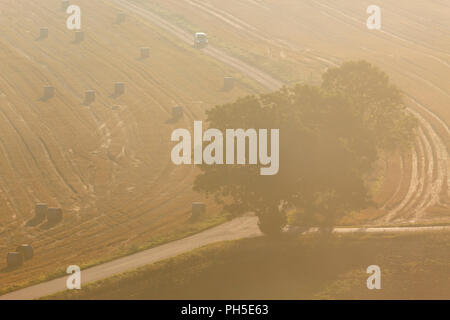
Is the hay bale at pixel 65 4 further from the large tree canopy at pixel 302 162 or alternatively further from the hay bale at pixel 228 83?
the large tree canopy at pixel 302 162

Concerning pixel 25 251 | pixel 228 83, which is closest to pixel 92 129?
pixel 228 83

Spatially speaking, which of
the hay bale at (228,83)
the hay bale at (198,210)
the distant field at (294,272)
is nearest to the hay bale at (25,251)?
the distant field at (294,272)

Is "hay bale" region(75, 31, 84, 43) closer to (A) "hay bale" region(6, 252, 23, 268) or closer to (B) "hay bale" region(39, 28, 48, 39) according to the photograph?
(B) "hay bale" region(39, 28, 48, 39)

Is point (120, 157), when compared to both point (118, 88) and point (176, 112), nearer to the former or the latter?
point (176, 112)

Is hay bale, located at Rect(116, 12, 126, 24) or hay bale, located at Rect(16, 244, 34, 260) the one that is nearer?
hay bale, located at Rect(16, 244, 34, 260)

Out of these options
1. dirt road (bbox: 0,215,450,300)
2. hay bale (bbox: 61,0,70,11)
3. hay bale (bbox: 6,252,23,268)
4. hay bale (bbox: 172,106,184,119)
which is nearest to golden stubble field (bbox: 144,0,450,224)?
dirt road (bbox: 0,215,450,300)

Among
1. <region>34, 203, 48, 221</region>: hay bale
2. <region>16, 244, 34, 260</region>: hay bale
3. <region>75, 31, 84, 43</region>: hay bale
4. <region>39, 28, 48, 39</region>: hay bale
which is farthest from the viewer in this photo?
<region>39, 28, 48, 39</region>: hay bale
